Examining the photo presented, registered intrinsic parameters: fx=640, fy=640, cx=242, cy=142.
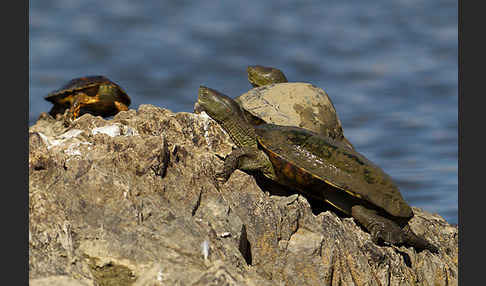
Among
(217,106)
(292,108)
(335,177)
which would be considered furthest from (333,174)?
(292,108)

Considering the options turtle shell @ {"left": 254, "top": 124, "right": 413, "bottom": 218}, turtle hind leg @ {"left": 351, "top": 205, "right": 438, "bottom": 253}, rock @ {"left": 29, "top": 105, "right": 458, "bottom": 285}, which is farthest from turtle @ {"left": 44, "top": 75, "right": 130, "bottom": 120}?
turtle hind leg @ {"left": 351, "top": 205, "right": 438, "bottom": 253}

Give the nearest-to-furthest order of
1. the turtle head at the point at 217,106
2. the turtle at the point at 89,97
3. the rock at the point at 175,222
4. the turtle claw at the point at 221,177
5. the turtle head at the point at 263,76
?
1. the rock at the point at 175,222
2. the turtle claw at the point at 221,177
3. the turtle head at the point at 217,106
4. the turtle at the point at 89,97
5. the turtle head at the point at 263,76

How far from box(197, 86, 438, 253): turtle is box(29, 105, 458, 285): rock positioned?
0.29 ft

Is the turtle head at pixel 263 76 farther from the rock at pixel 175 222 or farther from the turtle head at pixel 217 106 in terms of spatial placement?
the rock at pixel 175 222

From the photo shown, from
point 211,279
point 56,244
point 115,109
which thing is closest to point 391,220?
point 211,279

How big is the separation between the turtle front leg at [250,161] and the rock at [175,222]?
77 mm

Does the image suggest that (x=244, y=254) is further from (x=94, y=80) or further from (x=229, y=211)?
(x=94, y=80)

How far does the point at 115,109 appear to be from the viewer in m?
Answer: 5.86

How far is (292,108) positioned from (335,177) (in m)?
1.28

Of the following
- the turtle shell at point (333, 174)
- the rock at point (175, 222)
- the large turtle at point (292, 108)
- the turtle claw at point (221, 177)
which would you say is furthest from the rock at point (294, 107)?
the turtle claw at point (221, 177)

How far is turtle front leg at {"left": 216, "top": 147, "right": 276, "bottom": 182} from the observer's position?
13.8ft

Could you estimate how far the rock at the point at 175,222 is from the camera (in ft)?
10.2

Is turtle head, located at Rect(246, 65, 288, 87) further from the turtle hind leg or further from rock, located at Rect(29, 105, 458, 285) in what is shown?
the turtle hind leg

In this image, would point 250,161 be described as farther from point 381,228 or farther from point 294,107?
point 294,107
